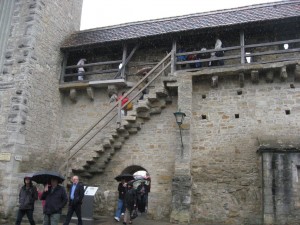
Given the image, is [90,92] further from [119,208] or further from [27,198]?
[27,198]

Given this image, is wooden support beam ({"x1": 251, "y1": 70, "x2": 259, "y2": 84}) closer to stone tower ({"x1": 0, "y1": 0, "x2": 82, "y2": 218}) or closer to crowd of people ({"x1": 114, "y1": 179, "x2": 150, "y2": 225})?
crowd of people ({"x1": 114, "y1": 179, "x2": 150, "y2": 225})

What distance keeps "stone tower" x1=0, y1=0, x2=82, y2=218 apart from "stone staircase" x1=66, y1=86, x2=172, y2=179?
1.58m

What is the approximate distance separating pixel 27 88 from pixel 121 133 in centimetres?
348

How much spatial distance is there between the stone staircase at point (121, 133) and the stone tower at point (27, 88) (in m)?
1.58

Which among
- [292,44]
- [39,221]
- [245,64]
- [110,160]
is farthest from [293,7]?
[39,221]

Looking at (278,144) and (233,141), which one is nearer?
(278,144)

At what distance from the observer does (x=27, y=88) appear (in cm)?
1088

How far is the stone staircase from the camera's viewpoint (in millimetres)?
10906

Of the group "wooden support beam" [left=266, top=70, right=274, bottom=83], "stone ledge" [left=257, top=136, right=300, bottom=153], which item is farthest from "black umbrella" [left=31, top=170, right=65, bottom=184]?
"wooden support beam" [left=266, top=70, right=274, bottom=83]

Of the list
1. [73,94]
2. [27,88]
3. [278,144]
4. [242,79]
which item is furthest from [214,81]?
[27,88]

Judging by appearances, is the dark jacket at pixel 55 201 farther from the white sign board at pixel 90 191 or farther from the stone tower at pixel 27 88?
the stone tower at pixel 27 88

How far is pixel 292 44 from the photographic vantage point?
10.8m

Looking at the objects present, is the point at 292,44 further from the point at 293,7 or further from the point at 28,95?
the point at 28,95

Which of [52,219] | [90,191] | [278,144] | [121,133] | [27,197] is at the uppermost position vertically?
[121,133]
